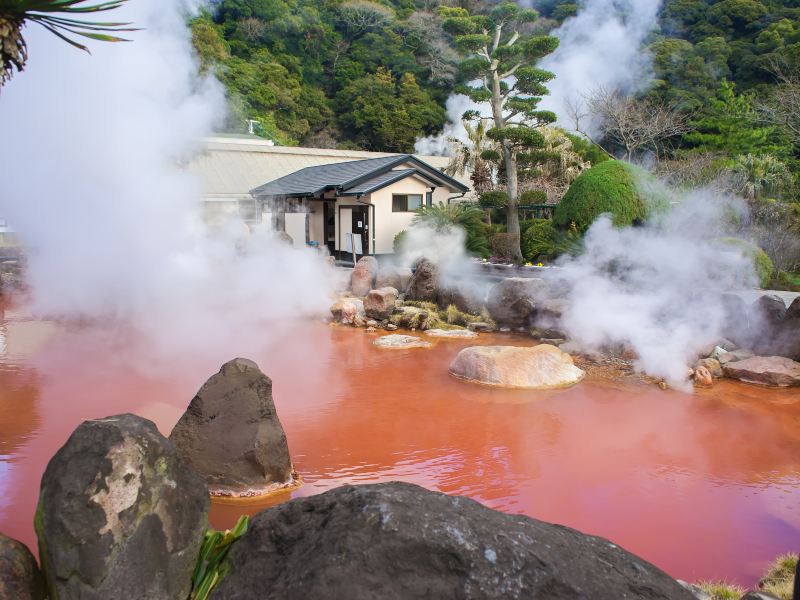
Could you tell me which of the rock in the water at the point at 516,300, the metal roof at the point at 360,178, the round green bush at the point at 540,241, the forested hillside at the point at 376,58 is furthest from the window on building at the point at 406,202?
the forested hillside at the point at 376,58

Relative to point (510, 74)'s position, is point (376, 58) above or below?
above

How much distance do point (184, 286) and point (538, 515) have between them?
9.95m

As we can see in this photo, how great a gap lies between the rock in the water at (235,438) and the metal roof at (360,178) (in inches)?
566

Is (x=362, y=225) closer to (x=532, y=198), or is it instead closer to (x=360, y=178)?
(x=360, y=178)

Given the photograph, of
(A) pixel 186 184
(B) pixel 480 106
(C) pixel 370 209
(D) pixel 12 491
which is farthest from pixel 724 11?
(D) pixel 12 491

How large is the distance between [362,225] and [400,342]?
1012 cm

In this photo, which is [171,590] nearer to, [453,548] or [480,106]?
[453,548]

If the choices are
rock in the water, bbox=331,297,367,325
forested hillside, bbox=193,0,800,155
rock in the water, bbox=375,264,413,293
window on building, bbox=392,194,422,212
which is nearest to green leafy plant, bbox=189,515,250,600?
rock in the water, bbox=331,297,367,325

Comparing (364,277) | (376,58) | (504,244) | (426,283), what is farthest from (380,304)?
(376,58)

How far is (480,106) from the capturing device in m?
33.6

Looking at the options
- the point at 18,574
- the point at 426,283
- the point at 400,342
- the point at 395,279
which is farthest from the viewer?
the point at 395,279

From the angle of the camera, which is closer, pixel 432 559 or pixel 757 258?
pixel 432 559

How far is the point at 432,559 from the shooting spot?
2.48 metres

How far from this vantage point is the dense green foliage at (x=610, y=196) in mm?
15742
